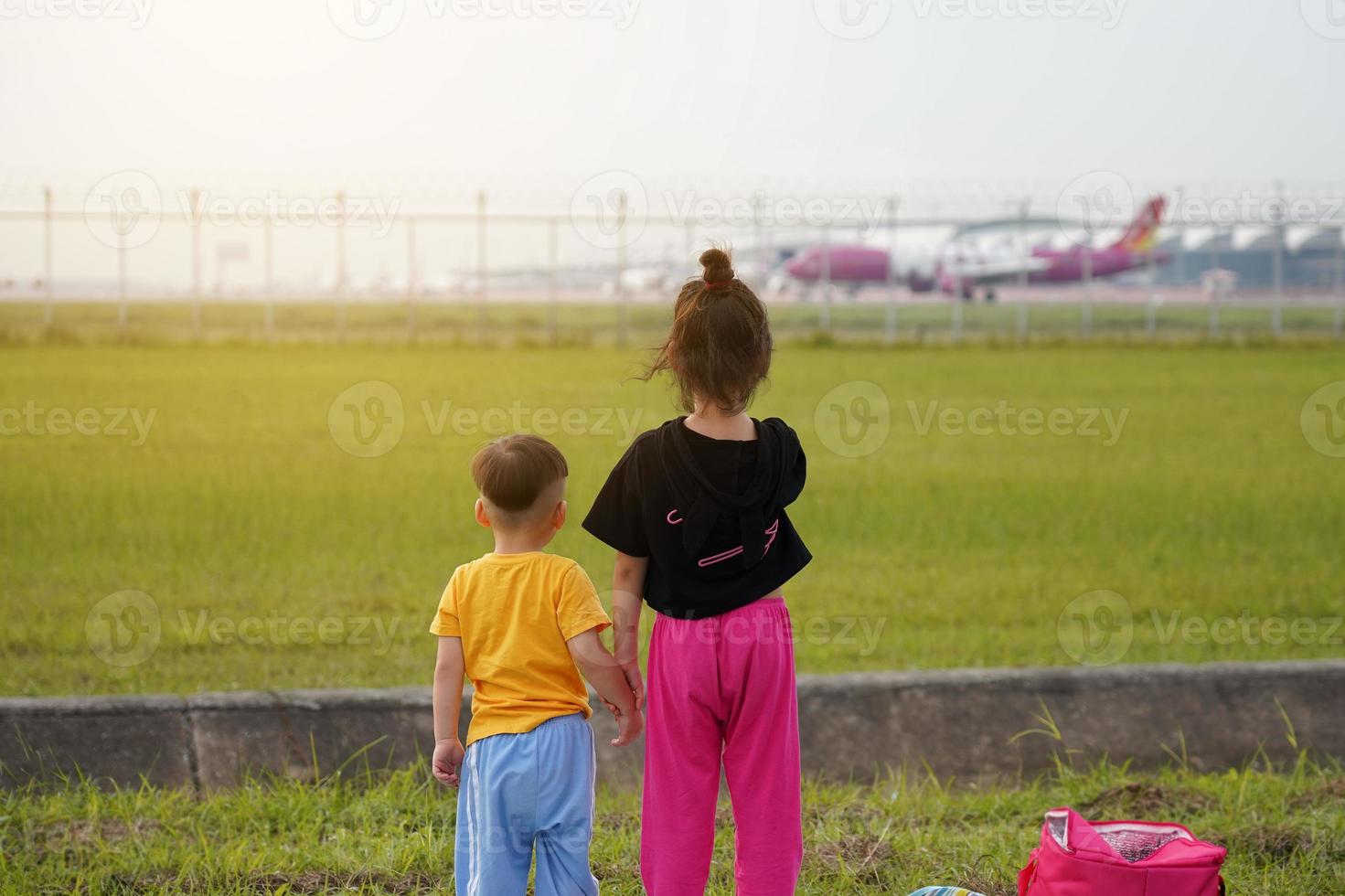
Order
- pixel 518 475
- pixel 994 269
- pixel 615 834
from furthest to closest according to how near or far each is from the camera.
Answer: pixel 994 269, pixel 615 834, pixel 518 475

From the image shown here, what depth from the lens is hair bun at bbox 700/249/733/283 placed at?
2477mm

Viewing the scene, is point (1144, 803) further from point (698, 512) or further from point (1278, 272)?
point (1278, 272)

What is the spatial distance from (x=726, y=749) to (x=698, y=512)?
0.50 metres

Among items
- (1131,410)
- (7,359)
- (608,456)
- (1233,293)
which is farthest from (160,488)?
(1233,293)

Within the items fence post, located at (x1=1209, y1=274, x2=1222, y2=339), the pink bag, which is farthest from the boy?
fence post, located at (x1=1209, y1=274, x2=1222, y2=339)

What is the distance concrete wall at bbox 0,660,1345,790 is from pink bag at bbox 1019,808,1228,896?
1.04m

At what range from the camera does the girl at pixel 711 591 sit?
2502mm

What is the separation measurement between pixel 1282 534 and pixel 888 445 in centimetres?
376

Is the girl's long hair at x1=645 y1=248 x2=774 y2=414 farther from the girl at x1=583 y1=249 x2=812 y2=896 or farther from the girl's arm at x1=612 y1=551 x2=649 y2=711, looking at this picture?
the girl's arm at x1=612 y1=551 x2=649 y2=711

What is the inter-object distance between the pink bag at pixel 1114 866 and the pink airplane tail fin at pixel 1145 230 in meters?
20.5

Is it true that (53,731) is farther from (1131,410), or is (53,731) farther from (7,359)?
(7,359)

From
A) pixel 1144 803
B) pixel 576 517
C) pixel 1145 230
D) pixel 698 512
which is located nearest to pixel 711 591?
pixel 698 512

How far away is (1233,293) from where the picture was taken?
101 feet

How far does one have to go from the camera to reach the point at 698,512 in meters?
2.50
